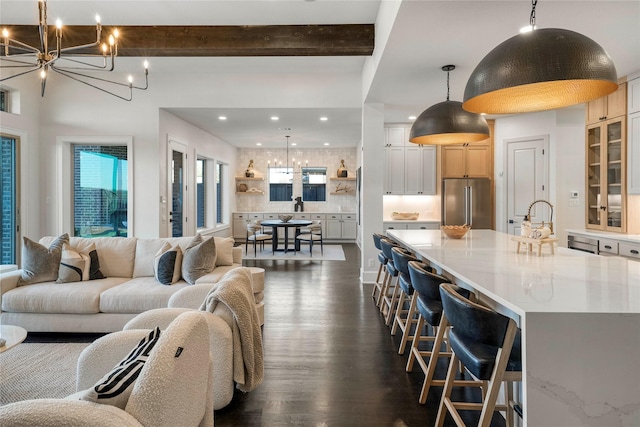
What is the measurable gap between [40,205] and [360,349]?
5.51m

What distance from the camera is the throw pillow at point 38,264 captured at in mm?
3217

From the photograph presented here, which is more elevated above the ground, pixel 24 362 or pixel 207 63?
pixel 207 63

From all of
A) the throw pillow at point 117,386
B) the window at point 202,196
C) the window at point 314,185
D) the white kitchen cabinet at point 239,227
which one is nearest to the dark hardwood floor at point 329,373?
the throw pillow at point 117,386

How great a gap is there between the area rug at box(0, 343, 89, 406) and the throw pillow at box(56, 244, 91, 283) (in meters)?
0.61

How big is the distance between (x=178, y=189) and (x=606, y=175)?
652 cm

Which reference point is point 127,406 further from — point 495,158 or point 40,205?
point 495,158

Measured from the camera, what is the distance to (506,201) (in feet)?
20.0

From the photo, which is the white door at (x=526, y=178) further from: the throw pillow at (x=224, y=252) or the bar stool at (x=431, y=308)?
the throw pillow at (x=224, y=252)

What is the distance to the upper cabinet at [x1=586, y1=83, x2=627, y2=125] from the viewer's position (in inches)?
156

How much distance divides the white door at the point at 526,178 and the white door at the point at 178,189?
5.90m

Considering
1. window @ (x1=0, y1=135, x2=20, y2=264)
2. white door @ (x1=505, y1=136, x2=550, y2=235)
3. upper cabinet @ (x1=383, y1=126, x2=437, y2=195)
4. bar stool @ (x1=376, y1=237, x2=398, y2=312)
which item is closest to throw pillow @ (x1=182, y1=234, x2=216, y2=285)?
bar stool @ (x1=376, y1=237, x2=398, y2=312)

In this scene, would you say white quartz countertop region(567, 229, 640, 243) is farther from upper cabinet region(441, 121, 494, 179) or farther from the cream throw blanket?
the cream throw blanket

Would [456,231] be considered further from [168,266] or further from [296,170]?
[296,170]

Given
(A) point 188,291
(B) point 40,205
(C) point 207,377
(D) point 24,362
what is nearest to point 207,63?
(B) point 40,205
